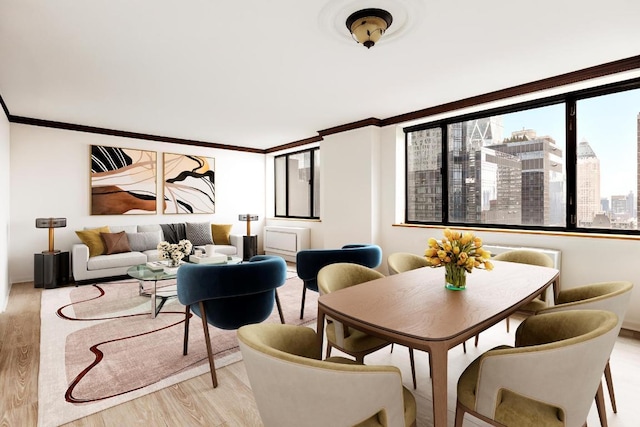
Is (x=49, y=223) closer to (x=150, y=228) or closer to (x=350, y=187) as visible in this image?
(x=150, y=228)

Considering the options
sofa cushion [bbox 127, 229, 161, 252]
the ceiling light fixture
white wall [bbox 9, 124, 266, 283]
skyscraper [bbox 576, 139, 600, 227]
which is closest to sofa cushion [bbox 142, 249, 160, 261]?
sofa cushion [bbox 127, 229, 161, 252]

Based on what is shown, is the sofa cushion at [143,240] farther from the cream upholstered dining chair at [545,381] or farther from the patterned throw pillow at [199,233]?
the cream upholstered dining chair at [545,381]

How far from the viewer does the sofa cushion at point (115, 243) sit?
508 centimetres

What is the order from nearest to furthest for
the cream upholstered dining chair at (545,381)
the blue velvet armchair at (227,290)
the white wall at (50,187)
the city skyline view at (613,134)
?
the cream upholstered dining chair at (545,381)
the blue velvet armchair at (227,290)
the city skyline view at (613,134)
the white wall at (50,187)

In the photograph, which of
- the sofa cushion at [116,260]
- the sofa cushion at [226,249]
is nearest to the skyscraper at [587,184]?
the sofa cushion at [226,249]

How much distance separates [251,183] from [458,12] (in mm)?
5795

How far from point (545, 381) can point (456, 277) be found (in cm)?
77

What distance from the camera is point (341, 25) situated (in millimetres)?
2465

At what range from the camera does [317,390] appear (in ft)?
3.15

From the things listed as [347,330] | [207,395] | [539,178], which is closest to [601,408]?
[347,330]

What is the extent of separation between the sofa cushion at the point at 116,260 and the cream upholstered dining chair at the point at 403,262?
4017 millimetres

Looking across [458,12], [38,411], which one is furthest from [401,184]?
[38,411]

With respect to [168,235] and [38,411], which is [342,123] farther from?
[38,411]

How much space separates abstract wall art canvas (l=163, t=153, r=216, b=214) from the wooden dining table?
528 centimetres
